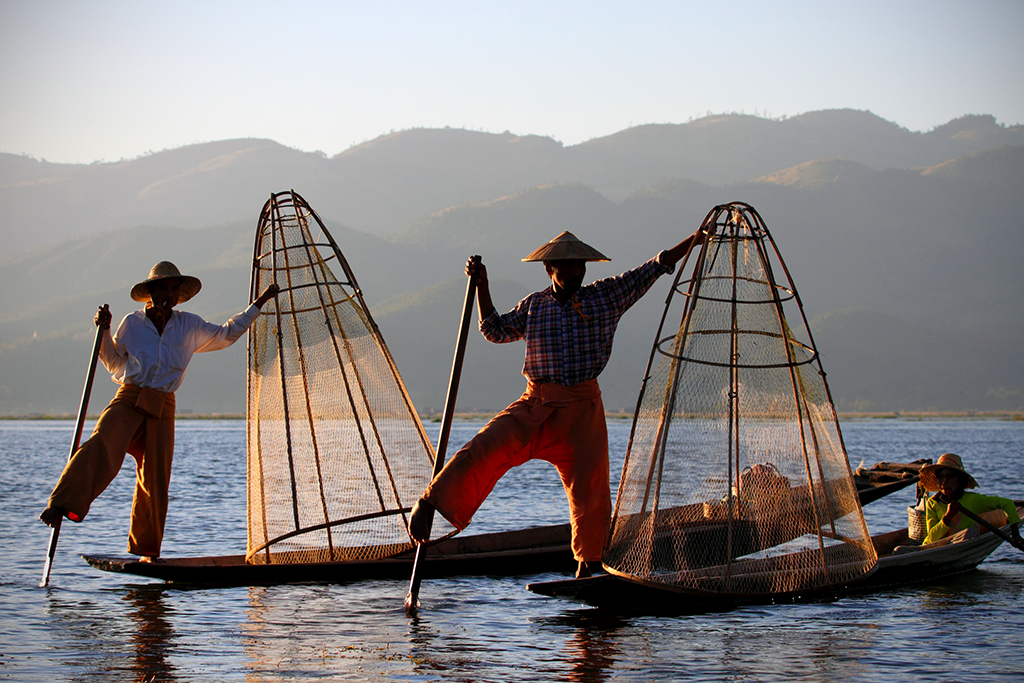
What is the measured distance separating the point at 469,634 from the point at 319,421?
2.60 m

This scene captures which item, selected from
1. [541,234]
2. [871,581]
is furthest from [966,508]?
[541,234]

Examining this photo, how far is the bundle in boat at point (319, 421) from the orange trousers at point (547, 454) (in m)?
1.86

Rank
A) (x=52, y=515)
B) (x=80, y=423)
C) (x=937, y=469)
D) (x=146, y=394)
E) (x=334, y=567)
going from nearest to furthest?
(x=52, y=515) → (x=146, y=394) → (x=80, y=423) → (x=334, y=567) → (x=937, y=469)

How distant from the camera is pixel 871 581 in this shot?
279 inches

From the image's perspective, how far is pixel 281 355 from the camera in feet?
24.4

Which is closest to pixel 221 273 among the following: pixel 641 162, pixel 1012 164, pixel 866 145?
pixel 641 162

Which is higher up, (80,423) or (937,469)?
(80,423)

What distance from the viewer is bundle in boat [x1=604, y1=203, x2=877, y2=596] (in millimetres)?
5821

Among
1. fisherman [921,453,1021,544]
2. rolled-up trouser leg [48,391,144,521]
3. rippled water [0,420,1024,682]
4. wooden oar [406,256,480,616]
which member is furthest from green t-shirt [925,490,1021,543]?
rolled-up trouser leg [48,391,144,521]

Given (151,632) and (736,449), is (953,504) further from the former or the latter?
(151,632)

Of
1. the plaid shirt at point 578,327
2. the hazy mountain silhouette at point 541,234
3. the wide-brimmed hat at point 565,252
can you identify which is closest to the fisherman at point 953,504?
the plaid shirt at point 578,327

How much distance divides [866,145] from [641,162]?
44166 mm

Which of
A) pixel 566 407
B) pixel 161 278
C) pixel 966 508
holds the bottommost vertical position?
pixel 966 508

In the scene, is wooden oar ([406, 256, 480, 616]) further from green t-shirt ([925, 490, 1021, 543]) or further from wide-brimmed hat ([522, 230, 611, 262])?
green t-shirt ([925, 490, 1021, 543])
